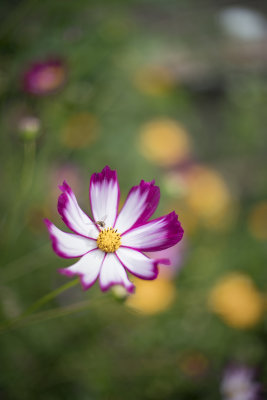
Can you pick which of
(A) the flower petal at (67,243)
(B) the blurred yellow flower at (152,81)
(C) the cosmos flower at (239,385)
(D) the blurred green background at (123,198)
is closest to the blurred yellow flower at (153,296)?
(D) the blurred green background at (123,198)

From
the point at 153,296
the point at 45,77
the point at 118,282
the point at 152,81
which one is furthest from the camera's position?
the point at 152,81

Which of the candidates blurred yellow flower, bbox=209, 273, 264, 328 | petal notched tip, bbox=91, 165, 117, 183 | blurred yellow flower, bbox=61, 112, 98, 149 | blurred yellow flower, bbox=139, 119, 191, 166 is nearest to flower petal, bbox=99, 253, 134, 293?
petal notched tip, bbox=91, 165, 117, 183

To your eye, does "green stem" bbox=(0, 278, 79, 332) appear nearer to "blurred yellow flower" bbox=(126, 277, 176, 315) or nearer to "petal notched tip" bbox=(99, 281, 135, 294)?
"petal notched tip" bbox=(99, 281, 135, 294)

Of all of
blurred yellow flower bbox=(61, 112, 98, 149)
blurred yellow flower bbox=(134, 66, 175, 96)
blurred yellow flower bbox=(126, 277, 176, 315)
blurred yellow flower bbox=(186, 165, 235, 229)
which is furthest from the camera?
blurred yellow flower bbox=(134, 66, 175, 96)

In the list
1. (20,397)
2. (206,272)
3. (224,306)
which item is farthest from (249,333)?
(20,397)

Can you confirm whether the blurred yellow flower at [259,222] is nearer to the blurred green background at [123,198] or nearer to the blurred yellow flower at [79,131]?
the blurred green background at [123,198]

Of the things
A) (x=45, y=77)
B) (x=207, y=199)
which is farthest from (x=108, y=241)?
(x=207, y=199)

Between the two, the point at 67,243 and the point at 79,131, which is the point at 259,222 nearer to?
the point at 79,131
